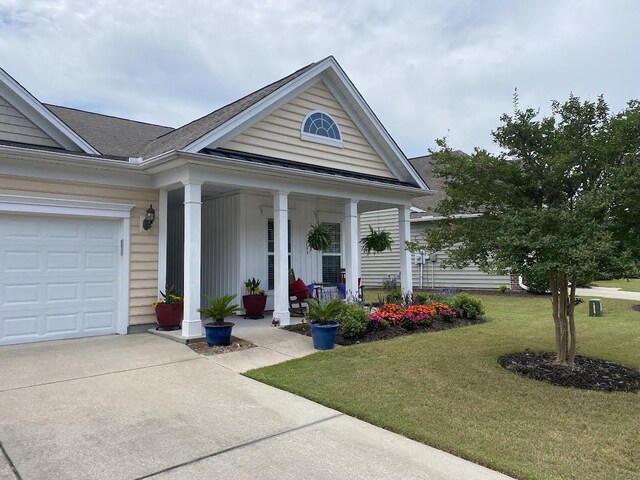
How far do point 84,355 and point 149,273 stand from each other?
89.3 inches

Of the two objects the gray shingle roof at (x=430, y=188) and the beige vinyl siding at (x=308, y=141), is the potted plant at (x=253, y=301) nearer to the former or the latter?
the beige vinyl siding at (x=308, y=141)

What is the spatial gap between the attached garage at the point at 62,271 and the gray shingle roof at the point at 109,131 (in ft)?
4.73

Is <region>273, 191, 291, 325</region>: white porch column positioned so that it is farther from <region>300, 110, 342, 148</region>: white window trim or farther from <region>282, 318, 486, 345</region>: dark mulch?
<region>300, 110, 342, 148</region>: white window trim

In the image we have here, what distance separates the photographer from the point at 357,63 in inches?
550

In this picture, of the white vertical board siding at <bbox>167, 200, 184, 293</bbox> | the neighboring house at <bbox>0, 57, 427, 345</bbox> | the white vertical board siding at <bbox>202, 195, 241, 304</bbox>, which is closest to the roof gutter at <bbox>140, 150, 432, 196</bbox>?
the neighboring house at <bbox>0, 57, 427, 345</bbox>

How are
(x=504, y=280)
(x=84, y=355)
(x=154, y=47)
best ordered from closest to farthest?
(x=84, y=355)
(x=154, y=47)
(x=504, y=280)

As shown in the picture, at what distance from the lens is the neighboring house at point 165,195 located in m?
7.14

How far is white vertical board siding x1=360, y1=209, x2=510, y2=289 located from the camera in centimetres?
1662

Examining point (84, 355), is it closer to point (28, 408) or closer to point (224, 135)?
point (28, 408)

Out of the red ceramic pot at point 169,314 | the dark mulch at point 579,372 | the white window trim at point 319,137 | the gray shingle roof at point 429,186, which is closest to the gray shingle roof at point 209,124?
the white window trim at point 319,137

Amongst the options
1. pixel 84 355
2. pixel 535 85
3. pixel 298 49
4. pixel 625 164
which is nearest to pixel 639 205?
pixel 625 164

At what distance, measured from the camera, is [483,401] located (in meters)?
4.50

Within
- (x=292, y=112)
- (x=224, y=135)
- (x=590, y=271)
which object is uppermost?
(x=292, y=112)

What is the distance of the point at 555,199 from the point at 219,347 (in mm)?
5176
